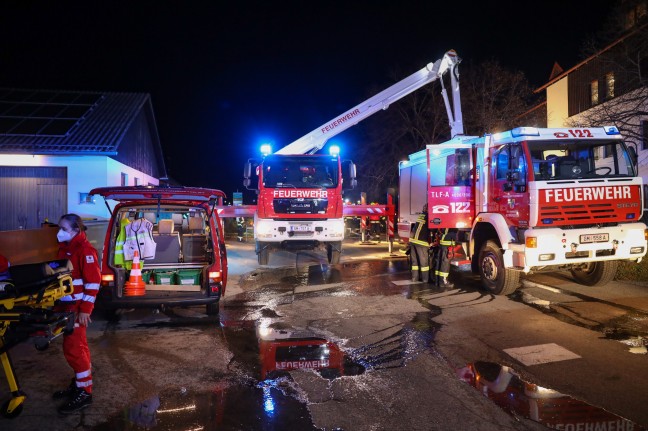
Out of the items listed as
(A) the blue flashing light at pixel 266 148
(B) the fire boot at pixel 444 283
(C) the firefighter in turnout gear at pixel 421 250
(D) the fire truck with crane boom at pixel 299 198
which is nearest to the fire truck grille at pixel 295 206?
(D) the fire truck with crane boom at pixel 299 198

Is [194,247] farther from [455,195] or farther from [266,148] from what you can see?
[455,195]

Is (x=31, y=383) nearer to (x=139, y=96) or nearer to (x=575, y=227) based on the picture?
(x=575, y=227)

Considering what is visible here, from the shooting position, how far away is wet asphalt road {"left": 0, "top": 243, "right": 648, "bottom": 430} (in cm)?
379

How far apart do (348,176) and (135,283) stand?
6.08 m

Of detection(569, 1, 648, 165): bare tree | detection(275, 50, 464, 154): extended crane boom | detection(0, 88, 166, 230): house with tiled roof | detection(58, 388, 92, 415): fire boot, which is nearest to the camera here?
detection(58, 388, 92, 415): fire boot

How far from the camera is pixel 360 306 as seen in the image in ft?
25.3

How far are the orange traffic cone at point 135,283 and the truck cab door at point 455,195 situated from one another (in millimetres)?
5661

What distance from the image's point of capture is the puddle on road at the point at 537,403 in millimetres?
3594

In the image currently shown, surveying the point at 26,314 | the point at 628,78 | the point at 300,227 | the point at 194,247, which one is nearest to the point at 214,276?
the point at 194,247

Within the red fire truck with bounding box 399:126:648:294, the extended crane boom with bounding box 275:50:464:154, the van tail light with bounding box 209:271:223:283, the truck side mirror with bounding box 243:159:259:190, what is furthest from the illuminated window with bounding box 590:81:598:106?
the van tail light with bounding box 209:271:223:283

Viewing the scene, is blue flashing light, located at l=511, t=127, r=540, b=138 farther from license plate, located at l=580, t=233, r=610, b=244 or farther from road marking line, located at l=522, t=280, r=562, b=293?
road marking line, located at l=522, t=280, r=562, b=293

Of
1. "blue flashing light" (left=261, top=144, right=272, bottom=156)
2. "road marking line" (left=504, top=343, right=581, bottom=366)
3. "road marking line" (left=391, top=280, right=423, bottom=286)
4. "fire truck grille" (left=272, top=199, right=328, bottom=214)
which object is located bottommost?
"road marking line" (left=504, top=343, right=581, bottom=366)

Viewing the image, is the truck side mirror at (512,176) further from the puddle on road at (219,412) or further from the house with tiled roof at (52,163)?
the house with tiled roof at (52,163)

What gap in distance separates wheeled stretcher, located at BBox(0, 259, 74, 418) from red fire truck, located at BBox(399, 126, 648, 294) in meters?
6.58
